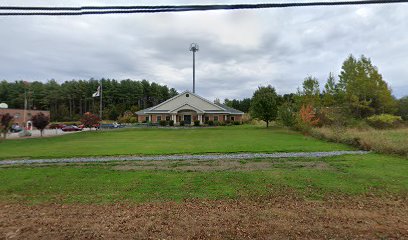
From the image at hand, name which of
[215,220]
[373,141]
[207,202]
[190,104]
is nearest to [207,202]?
[207,202]

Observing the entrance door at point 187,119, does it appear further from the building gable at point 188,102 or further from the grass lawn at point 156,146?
the grass lawn at point 156,146

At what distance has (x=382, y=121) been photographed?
114 feet

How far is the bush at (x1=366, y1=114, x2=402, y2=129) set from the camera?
34062mm

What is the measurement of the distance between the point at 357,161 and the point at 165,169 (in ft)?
27.6

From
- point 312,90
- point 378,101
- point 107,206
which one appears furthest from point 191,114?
point 107,206

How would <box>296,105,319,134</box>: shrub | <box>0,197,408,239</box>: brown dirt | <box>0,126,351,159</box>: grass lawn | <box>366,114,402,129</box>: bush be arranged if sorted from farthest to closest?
1. <box>366,114,402,129</box>: bush
2. <box>296,105,319,134</box>: shrub
3. <box>0,126,351,159</box>: grass lawn
4. <box>0,197,408,239</box>: brown dirt

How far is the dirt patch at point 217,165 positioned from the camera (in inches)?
424

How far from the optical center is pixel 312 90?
3778cm

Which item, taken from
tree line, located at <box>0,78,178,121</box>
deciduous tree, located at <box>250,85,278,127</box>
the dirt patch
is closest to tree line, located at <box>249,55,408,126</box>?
deciduous tree, located at <box>250,85,278,127</box>

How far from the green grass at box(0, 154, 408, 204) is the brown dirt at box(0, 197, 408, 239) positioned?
2.08ft

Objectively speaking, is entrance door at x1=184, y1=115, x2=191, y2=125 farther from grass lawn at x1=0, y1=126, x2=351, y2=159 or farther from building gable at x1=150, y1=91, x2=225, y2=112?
grass lawn at x1=0, y1=126, x2=351, y2=159

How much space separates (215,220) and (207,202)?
1149mm

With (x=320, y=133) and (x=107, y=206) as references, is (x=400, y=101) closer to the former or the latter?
(x=320, y=133)

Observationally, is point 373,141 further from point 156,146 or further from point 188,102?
point 188,102
